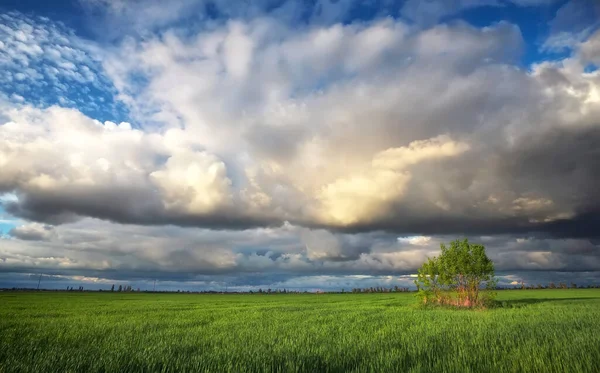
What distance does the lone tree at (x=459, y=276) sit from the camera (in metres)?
31.6

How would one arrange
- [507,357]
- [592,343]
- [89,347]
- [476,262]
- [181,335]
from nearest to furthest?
[507,357] < [592,343] < [89,347] < [181,335] < [476,262]

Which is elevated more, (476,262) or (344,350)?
(476,262)

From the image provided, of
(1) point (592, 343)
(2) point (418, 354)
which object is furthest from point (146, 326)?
(1) point (592, 343)

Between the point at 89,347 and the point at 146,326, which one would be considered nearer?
the point at 89,347

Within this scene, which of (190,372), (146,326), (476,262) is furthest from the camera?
(476,262)

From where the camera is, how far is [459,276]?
32.2m

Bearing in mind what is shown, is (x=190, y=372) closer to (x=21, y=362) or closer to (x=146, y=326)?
(x=21, y=362)

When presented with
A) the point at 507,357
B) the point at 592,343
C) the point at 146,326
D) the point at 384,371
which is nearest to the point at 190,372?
the point at 384,371

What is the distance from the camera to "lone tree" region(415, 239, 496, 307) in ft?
104

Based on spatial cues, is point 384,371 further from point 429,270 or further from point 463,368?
point 429,270

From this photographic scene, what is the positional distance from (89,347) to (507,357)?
13.0 meters

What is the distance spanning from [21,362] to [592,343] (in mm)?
16393

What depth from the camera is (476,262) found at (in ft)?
105

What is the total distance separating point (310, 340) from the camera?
12.3 metres
